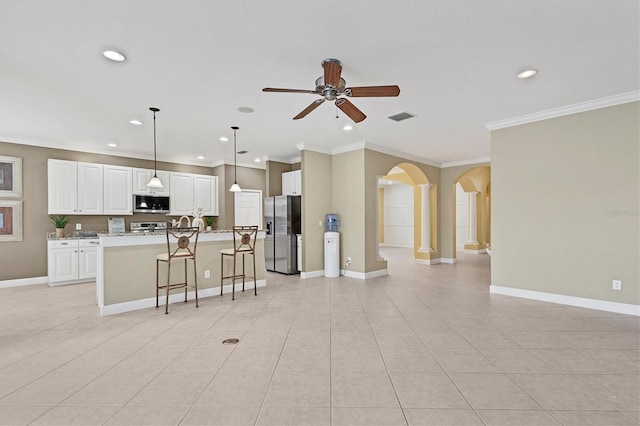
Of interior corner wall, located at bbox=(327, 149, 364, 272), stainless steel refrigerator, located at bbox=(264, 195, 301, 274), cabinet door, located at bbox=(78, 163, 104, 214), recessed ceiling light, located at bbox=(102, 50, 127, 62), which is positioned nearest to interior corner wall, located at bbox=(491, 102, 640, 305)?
interior corner wall, located at bbox=(327, 149, 364, 272)

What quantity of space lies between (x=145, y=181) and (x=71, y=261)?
7.04 feet

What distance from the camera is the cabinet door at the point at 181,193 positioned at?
7551mm

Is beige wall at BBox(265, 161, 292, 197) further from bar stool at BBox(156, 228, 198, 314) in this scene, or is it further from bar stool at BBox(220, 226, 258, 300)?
bar stool at BBox(156, 228, 198, 314)

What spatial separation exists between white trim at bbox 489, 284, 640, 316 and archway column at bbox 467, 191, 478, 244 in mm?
6546

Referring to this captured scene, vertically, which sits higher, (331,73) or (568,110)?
(568,110)

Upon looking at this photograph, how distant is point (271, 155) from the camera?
7500 millimetres

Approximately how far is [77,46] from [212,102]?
1.53m

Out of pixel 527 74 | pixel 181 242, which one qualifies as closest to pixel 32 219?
pixel 181 242

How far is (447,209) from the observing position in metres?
8.70

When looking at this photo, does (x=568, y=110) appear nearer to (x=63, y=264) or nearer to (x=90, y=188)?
(x=90, y=188)

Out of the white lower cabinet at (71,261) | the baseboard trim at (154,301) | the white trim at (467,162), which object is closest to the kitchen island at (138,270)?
the baseboard trim at (154,301)

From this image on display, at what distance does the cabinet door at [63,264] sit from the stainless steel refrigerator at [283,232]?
3726 mm

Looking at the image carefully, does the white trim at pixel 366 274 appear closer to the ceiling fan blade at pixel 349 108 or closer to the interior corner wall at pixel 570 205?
the interior corner wall at pixel 570 205

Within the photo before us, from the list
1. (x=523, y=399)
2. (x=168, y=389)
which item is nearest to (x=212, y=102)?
(x=168, y=389)
